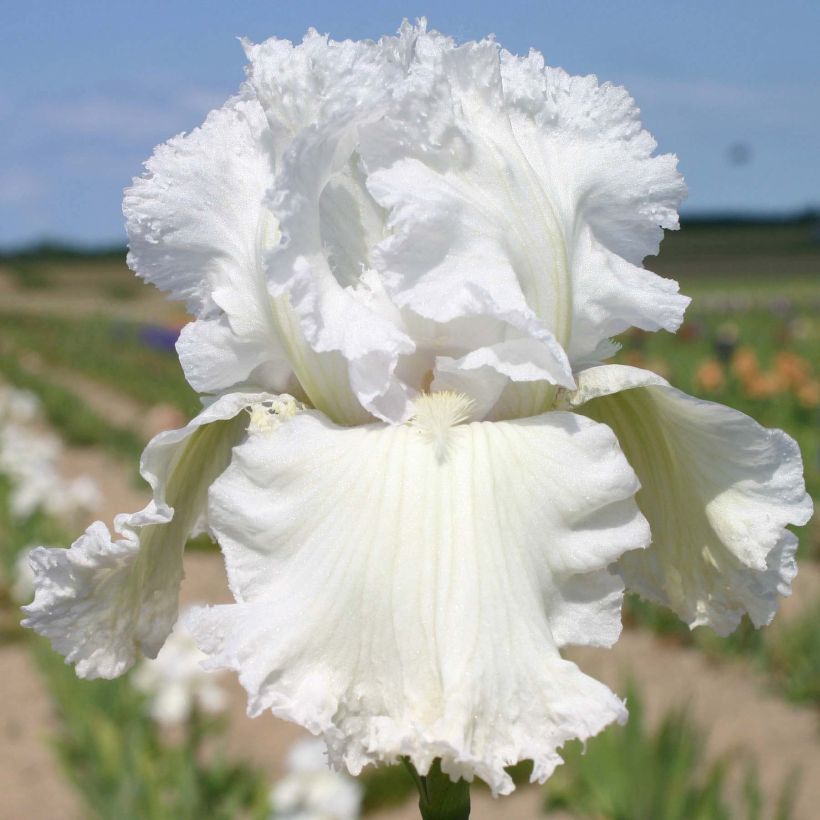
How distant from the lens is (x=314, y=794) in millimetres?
2957

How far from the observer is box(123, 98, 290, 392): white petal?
3.25 feet

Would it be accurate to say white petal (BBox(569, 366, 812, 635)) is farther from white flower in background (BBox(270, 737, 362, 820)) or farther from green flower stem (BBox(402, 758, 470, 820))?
white flower in background (BBox(270, 737, 362, 820))

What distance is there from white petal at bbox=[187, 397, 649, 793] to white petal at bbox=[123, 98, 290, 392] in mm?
188

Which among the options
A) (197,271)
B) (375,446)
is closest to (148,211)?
(197,271)

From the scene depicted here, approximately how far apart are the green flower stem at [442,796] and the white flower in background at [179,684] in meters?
2.64

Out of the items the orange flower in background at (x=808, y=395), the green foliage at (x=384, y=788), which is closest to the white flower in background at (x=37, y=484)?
the green foliage at (x=384, y=788)

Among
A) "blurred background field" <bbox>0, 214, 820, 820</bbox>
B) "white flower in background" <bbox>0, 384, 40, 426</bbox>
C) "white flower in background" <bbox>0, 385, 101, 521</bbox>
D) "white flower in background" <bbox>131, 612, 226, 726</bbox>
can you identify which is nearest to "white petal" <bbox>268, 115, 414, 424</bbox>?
"blurred background field" <bbox>0, 214, 820, 820</bbox>

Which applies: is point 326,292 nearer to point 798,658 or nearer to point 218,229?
point 218,229

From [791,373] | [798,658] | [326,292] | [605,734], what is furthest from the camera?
[791,373]

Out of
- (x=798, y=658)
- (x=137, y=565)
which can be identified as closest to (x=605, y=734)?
(x=798, y=658)

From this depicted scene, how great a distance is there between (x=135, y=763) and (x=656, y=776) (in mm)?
1635

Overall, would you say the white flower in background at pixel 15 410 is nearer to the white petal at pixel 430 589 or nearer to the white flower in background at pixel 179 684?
the white flower in background at pixel 179 684

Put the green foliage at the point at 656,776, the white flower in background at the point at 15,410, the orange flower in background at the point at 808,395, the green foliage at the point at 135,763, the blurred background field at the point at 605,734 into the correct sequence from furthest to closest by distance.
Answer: the white flower in background at the point at 15,410
the orange flower in background at the point at 808,395
the green foliage at the point at 135,763
the blurred background field at the point at 605,734
the green foliage at the point at 656,776

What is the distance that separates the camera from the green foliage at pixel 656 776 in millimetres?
2631
